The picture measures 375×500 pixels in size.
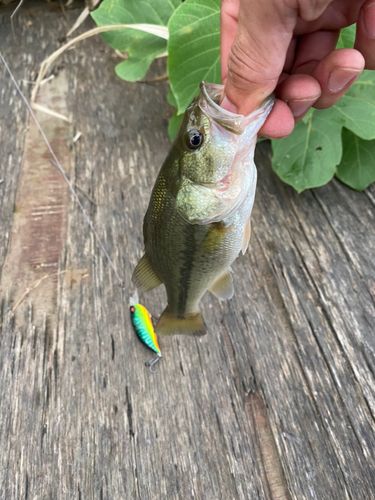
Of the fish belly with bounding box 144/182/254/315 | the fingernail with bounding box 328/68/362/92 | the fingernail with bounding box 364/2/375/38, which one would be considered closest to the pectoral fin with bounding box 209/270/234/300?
the fish belly with bounding box 144/182/254/315

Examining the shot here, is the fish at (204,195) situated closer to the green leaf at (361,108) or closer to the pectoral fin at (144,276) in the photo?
the pectoral fin at (144,276)

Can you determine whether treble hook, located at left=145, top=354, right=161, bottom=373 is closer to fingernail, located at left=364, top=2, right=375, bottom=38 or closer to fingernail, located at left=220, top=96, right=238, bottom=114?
fingernail, located at left=220, top=96, right=238, bottom=114

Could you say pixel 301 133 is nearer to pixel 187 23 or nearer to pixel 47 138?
pixel 187 23

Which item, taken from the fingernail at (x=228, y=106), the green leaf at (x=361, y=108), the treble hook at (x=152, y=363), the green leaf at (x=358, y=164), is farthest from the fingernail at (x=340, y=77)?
the treble hook at (x=152, y=363)

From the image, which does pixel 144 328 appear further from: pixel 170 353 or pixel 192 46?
pixel 192 46

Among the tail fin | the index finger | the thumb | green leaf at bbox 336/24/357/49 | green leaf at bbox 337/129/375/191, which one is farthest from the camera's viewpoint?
green leaf at bbox 337/129/375/191

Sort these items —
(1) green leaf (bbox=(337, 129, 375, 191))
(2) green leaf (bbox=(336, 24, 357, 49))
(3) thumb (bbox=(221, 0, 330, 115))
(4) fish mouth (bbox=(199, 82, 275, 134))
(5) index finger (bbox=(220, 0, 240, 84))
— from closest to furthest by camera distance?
(3) thumb (bbox=(221, 0, 330, 115)) < (4) fish mouth (bbox=(199, 82, 275, 134)) < (5) index finger (bbox=(220, 0, 240, 84)) < (2) green leaf (bbox=(336, 24, 357, 49)) < (1) green leaf (bbox=(337, 129, 375, 191))

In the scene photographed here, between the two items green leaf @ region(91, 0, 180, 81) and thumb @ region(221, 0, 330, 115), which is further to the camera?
green leaf @ region(91, 0, 180, 81)
